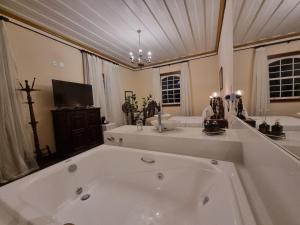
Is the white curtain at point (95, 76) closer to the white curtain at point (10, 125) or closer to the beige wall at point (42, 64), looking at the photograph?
the beige wall at point (42, 64)

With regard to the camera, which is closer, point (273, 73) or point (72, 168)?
point (273, 73)

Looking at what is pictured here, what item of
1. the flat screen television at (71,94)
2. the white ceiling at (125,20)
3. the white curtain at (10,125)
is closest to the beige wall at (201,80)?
the white ceiling at (125,20)

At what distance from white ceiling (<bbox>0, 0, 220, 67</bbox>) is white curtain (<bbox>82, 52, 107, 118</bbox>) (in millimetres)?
333

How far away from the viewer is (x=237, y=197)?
767 mm

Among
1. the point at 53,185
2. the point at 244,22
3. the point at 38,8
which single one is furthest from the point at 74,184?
the point at 38,8

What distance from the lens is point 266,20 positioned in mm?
877

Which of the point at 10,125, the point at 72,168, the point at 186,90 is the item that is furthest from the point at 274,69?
the point at 186,90

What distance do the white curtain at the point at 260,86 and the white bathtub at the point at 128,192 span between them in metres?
0.50

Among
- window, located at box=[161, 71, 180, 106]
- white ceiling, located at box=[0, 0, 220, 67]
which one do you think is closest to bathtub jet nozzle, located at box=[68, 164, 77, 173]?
white ceiling, located at box=[0, 0, 220, 67]

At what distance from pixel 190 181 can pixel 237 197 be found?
0.55 metres

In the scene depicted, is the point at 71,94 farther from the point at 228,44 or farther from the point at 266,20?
the point at 266,20

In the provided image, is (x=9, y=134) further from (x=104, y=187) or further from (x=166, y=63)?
(x=166, y=63)

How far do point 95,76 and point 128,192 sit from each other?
3.14 m

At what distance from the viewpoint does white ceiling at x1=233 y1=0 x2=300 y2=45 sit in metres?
0.58
